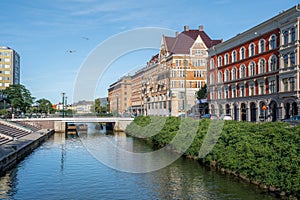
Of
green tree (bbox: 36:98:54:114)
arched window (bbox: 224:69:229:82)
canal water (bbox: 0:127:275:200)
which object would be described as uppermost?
arched window (bbox: 224:69:229:82)

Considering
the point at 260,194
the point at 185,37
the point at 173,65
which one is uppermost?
the point at 185,37

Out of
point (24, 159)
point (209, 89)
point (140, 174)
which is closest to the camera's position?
point (140, 174)

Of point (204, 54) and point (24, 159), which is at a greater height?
point (204, 54)

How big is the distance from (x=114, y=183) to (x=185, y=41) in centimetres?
6171

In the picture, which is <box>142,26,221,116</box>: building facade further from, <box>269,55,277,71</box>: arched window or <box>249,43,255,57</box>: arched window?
<box>269,55,277,71</box>: arched window

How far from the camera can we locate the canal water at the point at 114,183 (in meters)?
21.0

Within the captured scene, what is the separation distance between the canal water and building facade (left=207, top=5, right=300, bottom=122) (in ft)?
60.1

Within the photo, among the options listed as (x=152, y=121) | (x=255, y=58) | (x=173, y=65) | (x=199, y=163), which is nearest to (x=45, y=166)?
(x=199, y=163)

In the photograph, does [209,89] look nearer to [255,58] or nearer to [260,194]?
[255,58]

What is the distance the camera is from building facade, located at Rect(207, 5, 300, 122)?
135ft

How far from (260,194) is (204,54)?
59295 millimetres

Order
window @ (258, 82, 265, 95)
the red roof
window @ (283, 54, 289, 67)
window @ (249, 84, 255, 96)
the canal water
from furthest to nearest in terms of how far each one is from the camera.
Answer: the red roof
window @ (249, 84, 255, 96)
window @ (258, 82, 265, 95)
window @ (283, 54, 289, 67)
the canal water

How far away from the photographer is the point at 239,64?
53.6 metres

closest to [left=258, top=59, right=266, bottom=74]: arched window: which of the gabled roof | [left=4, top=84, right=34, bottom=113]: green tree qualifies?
the gabled roof
